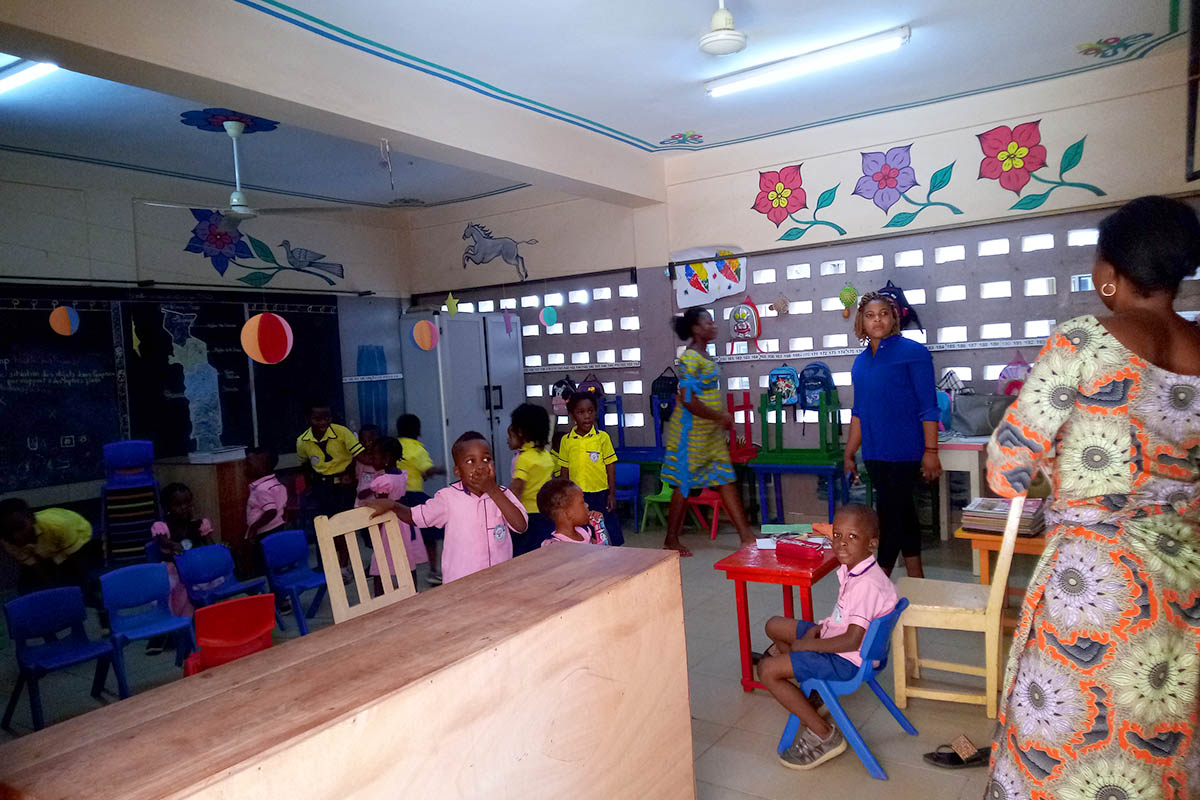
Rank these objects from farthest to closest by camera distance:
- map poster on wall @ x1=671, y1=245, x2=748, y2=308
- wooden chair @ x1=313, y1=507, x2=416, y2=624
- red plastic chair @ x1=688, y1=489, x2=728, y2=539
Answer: map poster on wall @ x1=671, y1=245, x2=748, y2=308
red plastic chair @ x1=688, y1=489, x2=728, y2=539
wooden chair @ x1=313, y1=507, x2=416, y2=624

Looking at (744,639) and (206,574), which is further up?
(206,574)

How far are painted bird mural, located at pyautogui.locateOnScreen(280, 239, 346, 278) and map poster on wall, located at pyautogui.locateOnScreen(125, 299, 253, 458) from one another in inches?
30.3

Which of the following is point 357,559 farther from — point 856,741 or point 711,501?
point 711,501

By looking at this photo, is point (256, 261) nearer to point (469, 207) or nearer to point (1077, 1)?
point (469, 207)

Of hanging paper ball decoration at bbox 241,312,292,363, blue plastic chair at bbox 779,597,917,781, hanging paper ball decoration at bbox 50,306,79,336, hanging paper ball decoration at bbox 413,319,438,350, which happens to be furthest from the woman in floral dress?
hanging paper ball decoration at bbox 50,306,79,336

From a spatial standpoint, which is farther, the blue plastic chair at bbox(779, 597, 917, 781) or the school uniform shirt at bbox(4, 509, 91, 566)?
the school uniform shirt at bbox(4, 509, 91, 566)

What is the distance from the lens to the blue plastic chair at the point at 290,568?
4.16 meters

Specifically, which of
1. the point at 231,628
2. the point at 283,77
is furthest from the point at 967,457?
the point at 283,77

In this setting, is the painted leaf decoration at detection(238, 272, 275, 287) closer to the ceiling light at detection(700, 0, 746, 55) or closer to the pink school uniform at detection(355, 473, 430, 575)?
the pink school uniform at detection(355, 473, 430, 575)

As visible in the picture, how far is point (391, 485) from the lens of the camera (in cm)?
471

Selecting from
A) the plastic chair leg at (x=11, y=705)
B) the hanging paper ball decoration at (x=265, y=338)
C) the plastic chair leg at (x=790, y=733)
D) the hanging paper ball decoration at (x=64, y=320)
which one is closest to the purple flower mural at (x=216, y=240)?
the hanging paper ball decoration at (x=64, y=320)

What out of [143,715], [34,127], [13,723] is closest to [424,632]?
[143,715]

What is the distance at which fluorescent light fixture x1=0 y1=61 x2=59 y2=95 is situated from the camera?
4059 millimetres

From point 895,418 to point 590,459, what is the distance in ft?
5.69
